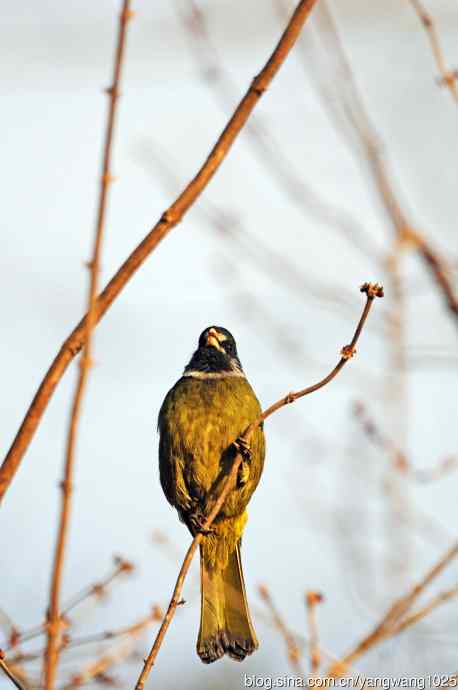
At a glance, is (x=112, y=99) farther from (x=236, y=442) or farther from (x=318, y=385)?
(x=236, y=442)

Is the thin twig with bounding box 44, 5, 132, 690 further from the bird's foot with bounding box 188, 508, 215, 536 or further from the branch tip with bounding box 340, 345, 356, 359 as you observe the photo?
the bird's foot with bounding box 188, 508, 215, 536

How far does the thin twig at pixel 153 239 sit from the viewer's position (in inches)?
81.9

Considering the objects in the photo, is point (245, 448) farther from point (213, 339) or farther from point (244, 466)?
point (213, 339)

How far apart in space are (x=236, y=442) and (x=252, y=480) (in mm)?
299

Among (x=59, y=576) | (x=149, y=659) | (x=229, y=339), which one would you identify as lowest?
(x=149, y=659)

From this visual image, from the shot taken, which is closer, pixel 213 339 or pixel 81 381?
pixel 81 381

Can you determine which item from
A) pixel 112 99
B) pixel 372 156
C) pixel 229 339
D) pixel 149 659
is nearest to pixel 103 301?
pixel 112 99

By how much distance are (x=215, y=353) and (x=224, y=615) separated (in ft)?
5.81

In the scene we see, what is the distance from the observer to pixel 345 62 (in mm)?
4188

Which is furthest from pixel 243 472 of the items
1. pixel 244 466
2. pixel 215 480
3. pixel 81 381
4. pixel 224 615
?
pixel 81 381

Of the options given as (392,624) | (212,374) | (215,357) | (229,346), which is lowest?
(392,624)

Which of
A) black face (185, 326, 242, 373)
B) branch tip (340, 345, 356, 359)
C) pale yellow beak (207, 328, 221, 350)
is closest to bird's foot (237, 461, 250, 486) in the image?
black face (185, 326, 242, 373)

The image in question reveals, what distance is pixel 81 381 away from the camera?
6.64ft

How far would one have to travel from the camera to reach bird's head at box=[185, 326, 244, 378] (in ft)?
18.9
